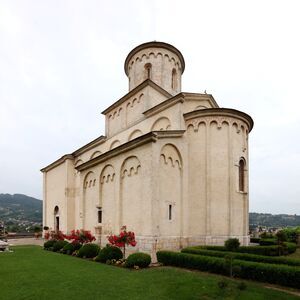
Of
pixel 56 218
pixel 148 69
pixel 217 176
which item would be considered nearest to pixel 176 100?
pixel 217 176

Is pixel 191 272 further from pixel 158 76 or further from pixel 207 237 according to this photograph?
pixel 158 76

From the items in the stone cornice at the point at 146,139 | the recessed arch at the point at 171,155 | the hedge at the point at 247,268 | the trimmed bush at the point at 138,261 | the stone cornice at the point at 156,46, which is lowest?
the trimmed bush at the point at 138,261

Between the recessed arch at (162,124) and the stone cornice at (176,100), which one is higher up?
the stone cornice at (176,100)

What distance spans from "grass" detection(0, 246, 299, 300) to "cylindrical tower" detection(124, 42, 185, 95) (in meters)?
16.5

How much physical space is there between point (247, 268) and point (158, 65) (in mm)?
18694

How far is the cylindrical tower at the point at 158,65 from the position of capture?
2456 centimetres

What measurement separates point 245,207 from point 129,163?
24.9 ft

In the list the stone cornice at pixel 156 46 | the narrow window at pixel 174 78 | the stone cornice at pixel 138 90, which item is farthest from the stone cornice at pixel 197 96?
the stone cornice at pixel 156 46

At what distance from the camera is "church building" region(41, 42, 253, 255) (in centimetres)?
1634

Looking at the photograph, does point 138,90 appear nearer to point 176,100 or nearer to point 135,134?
point 135,134

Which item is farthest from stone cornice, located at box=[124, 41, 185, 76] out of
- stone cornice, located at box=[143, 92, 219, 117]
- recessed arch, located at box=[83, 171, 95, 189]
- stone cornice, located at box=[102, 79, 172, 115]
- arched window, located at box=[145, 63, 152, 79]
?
recessed arch, located at box=[83, 171, 95, 189]

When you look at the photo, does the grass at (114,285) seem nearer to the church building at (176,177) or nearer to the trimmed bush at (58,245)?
the church building at (176,177)

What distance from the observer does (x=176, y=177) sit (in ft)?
57.1

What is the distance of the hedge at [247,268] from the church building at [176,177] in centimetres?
400
